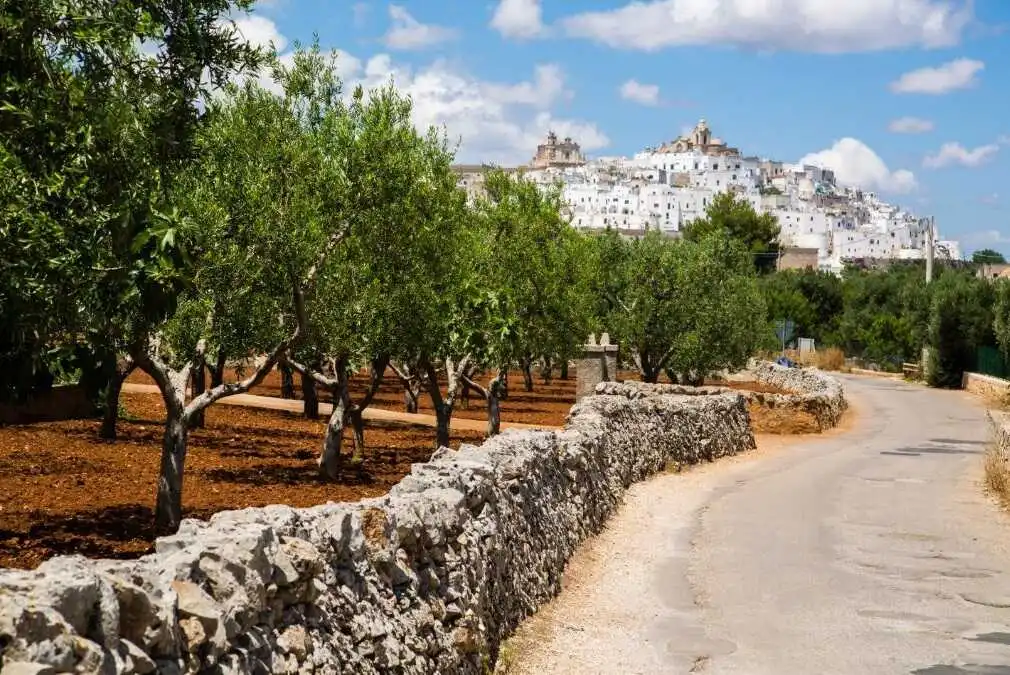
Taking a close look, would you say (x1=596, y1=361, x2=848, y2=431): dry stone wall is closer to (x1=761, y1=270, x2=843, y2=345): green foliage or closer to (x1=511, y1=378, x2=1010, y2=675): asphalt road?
(x1=511, y1=378, x2=1010, y2=675): asphalt road

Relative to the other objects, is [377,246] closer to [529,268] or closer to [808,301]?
[529,268]

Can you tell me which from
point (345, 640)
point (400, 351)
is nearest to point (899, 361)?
point (400, 351)

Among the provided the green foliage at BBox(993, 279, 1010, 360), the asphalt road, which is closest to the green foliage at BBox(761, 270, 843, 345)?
the green foliage at BBox(993, 279, 1010, 360)

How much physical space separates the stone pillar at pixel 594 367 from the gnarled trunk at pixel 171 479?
66.0ft

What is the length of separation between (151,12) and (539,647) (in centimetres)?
638

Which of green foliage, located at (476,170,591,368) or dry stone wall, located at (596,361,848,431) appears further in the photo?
dry stone wall, located at (596,361,848,431)

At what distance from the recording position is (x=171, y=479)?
13.8m

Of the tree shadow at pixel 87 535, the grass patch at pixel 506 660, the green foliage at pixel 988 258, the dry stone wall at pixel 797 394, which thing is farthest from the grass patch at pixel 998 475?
the green foliage at pixel 988 258

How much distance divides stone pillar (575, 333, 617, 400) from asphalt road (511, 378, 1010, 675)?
25.0ft

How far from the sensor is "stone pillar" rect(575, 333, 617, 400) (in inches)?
1324

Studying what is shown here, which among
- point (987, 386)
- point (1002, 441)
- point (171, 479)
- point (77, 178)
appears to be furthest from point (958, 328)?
point (77, 178)

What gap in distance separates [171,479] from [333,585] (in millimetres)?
6891

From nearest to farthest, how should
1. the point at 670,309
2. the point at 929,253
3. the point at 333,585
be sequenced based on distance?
the point at 333,585
the point at 670,309
the point at 929,253

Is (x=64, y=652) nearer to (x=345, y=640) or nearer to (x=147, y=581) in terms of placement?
(x=147, y=581)
